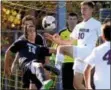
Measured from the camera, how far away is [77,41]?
29.1ft

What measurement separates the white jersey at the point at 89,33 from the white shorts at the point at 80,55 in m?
0.14

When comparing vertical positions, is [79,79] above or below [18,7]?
below

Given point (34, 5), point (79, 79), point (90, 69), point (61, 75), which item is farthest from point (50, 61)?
point (34, 5)

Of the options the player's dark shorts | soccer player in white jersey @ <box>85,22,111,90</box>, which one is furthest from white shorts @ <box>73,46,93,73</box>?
soccer player in white jersey @ <box>85,22,111,90</box>

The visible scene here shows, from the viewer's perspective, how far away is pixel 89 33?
8789mm

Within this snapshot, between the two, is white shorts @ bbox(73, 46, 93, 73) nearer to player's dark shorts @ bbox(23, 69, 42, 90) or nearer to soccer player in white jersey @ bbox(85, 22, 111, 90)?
player's dark shorts @ bbox(23, 69, 42, 90)

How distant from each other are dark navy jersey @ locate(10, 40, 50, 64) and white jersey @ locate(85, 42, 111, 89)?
7.96 ft

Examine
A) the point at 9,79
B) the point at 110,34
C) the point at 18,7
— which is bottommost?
the point at 9,79

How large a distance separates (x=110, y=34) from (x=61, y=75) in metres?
3.72

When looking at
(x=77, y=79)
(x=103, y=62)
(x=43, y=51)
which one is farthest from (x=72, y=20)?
(x=103, y=62)

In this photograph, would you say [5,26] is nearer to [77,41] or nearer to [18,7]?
[18,7]

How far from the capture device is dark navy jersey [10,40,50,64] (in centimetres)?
873

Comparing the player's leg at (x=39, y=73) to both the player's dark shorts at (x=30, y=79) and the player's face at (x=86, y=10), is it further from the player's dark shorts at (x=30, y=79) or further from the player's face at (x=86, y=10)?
the player's face at (x=86, y=10)

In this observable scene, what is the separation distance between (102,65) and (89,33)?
247cm
